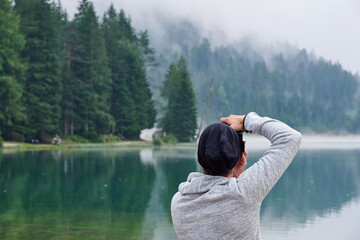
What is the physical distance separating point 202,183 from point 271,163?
0.16m

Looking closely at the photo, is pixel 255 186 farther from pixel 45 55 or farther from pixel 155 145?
pixel 155 145

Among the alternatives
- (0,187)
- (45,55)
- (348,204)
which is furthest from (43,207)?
(45,55)

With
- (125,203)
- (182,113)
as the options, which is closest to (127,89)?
(182,113)

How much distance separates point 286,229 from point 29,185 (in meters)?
5.62

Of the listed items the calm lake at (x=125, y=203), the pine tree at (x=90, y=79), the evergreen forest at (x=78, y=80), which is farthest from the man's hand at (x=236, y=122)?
the pine tree at (x=90, y=79)

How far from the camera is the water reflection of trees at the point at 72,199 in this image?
648cm

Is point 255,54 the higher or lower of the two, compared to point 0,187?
higher

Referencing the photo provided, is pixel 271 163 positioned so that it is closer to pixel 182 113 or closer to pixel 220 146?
pixel 220 146

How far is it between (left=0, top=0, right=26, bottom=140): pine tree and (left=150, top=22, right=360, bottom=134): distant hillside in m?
43.3

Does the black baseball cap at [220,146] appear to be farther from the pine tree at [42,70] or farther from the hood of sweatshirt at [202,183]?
the pine tree at [42,70]

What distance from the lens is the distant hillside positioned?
84.1m

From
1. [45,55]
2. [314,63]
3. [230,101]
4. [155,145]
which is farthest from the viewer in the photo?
[314,63]

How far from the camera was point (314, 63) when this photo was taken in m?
118

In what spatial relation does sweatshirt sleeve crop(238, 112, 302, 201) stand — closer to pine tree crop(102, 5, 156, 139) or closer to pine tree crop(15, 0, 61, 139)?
pine tree crop(15, 0, 61, 139)
